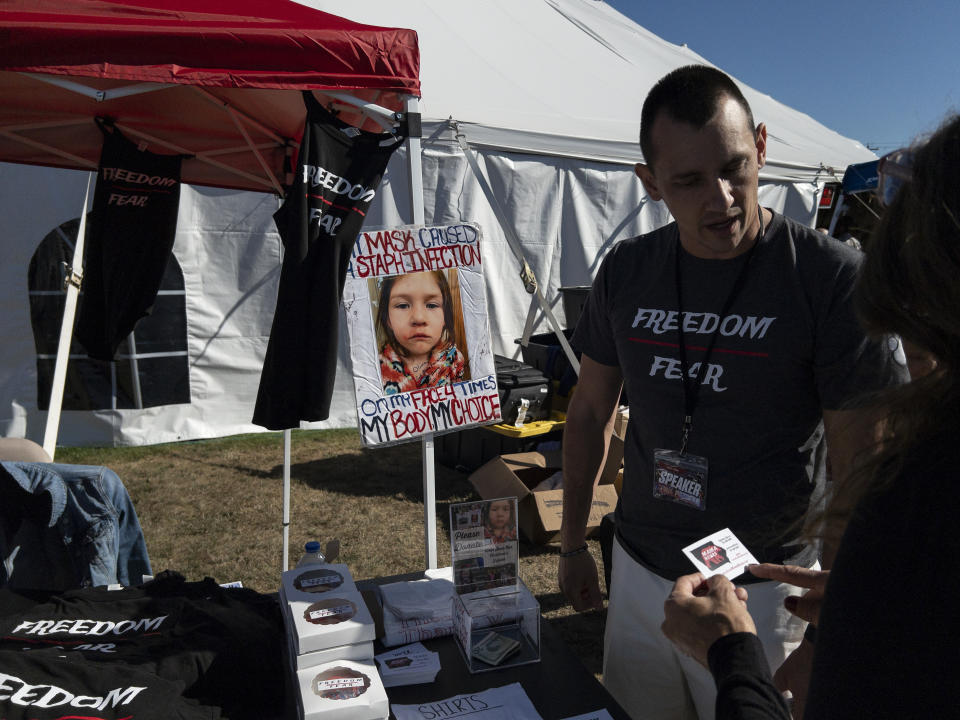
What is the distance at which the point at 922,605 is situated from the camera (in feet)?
1.84

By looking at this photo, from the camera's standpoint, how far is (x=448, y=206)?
5.84 m

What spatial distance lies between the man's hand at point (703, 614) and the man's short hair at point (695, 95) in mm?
864

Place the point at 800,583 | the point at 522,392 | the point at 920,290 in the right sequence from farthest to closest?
the point at 522,392, the point at 800,583, the point at 920,290

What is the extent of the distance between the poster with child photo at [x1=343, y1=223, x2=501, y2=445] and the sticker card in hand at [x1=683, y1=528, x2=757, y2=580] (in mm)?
1103

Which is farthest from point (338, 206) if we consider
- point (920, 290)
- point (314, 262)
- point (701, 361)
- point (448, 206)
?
point (448, 206)

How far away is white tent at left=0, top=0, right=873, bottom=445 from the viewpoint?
5.21 metres

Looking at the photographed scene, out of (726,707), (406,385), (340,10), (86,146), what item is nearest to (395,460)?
(86,146)

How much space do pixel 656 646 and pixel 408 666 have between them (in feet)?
1.77

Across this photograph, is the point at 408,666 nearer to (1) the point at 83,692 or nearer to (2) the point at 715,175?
(1) the point at 83,692

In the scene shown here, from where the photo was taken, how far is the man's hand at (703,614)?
2.85ft

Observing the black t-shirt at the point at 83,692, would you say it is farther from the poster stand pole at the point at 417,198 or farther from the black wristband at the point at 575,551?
the poster stand pole at the point at 417,198

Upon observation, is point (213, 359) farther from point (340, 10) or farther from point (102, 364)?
point (340, 10)

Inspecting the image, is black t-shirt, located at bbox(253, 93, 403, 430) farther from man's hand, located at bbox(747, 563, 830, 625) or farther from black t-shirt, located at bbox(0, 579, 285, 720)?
man's hand, located at bbox(747, 563, 830, 625)

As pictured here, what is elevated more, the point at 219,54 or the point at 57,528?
the point at 219,54
